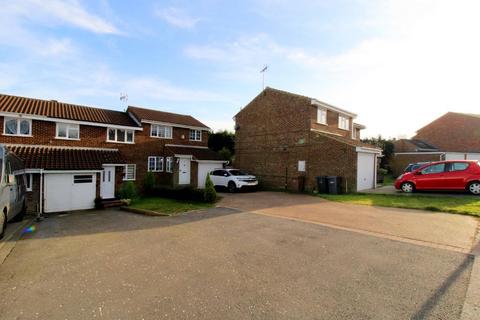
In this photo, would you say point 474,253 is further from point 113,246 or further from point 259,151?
point 259,151

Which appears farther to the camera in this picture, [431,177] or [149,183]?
[149,183]

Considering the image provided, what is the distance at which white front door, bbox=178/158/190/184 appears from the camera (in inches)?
821

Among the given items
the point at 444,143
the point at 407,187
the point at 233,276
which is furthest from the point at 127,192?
the point at 444,143

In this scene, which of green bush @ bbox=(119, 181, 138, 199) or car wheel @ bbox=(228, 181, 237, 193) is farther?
car wheel @ bbox=(228, 181, 237, 193)

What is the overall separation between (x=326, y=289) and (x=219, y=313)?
5.88 feet

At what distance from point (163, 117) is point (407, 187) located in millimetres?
18366

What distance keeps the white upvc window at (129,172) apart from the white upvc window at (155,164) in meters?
1.28

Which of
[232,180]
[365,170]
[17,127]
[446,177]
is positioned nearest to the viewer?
[446,177]

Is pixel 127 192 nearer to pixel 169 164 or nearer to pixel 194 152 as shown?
pixel 169 164

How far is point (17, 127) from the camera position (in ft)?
48.3

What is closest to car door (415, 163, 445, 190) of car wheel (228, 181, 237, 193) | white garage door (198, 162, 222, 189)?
car wheel (228, 181, 237, 193)

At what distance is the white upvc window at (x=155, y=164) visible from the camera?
66.5 feet

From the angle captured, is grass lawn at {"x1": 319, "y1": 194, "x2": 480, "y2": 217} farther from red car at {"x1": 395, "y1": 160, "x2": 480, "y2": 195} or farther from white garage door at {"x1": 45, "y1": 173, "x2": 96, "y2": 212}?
white garage door at {"x1": 45, "y1": 173, "x2": 96, "y2": 212}

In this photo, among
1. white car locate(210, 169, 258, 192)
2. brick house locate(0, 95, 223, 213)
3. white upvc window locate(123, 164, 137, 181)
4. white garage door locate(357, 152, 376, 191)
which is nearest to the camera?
brick house locate(0, 95, 223, 213)
